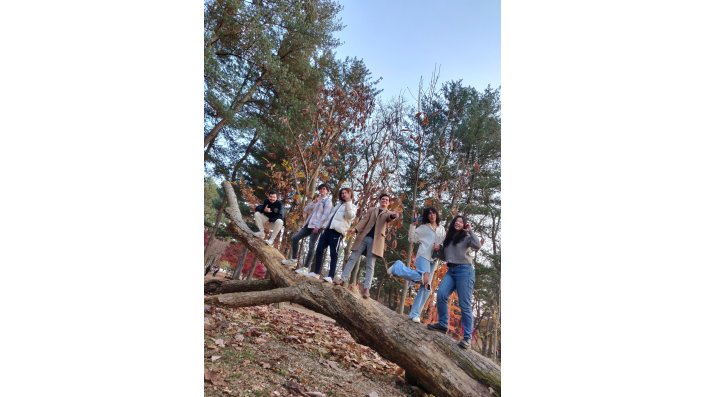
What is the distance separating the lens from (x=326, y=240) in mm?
4152

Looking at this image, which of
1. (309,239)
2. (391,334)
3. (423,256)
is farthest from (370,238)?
(391,334)

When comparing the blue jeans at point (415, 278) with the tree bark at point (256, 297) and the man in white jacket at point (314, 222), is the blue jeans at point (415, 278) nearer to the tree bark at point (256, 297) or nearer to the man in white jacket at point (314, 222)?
the man in white jacket at point (314, 222)

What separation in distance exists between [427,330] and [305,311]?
107 cm

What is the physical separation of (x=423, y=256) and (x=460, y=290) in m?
0.40

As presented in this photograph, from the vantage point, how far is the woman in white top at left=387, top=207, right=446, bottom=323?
3914 millimetres

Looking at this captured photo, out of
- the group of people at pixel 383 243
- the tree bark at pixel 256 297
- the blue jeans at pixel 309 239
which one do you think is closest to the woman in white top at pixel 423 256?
the group of people at pixel 383 243

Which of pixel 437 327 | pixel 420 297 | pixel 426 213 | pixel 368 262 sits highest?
pixel 426 213

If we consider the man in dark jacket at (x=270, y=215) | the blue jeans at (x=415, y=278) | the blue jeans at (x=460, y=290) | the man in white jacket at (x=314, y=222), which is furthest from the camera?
the man in dark jacket at (x=270, y=215)

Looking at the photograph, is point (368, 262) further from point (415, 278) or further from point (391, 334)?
point (391, 334)

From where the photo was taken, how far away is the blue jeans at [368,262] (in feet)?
13.1

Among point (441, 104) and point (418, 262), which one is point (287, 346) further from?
point (441, 104)

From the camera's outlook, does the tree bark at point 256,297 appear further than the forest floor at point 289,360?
Yes

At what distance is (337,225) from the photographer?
13.4 ft
